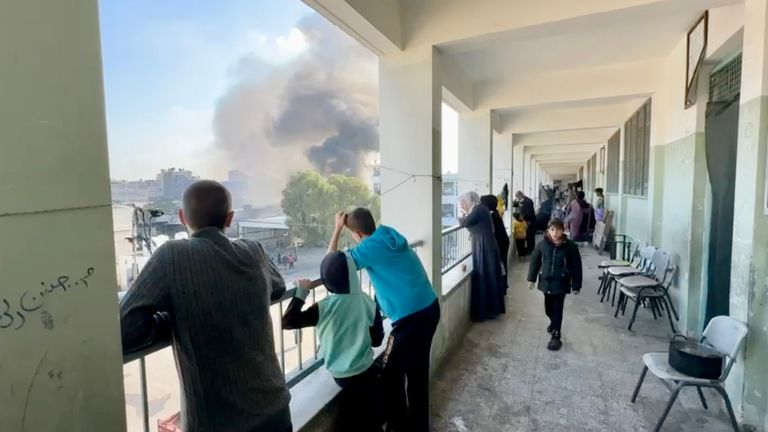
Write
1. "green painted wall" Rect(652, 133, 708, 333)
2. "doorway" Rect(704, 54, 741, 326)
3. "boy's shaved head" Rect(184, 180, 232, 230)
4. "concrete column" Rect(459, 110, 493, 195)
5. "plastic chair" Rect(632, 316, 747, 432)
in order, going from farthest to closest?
"concrete column" Rect(459, 110, 493, 195), "green painted wall" Rect(652, 133, 708, 333), "doorway" Rect(704, 54, 741, 326), "plastic chair" Rect(632, 316, 747, 432), "boy's shaved head" Rect(184, 180, 232, 230)

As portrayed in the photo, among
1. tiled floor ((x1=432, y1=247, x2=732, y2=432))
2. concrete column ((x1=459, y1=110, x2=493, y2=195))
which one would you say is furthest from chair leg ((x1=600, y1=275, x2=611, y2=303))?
concrete column ((x1=459, y1=110, x2=493, y2=195))

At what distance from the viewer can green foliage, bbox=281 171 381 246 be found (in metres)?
2.09

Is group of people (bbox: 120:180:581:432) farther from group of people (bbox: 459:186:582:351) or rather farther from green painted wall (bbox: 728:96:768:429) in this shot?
green painted wall (bbox: 728:96:768:429)

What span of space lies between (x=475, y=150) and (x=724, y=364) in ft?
14.0

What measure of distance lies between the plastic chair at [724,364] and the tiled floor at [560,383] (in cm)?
24

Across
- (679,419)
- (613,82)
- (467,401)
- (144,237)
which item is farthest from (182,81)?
(613,82)

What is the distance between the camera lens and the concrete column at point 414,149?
3125 millimetres

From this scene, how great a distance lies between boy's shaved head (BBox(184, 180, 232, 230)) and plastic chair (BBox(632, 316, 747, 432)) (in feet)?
8.55

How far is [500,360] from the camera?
3377 millimetres

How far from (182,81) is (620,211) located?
802 cm

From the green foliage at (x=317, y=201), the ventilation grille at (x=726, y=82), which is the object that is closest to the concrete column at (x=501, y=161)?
the ventilation grille at (x=726, y=82)

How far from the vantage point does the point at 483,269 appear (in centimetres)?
438

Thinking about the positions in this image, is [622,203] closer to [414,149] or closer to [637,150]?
[637,150]

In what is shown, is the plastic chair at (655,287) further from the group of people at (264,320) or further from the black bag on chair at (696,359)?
the black bag on chair at (696,359)
